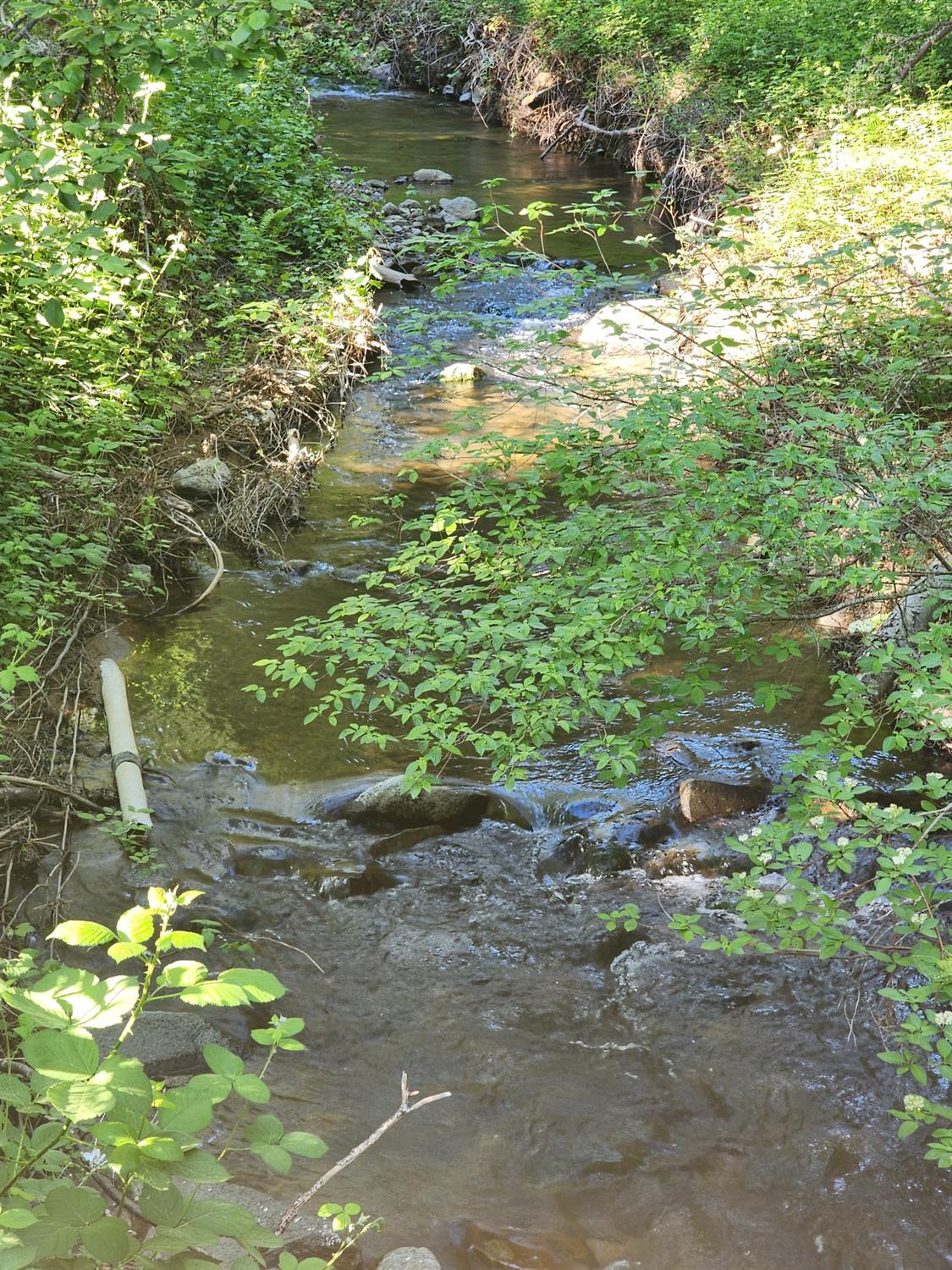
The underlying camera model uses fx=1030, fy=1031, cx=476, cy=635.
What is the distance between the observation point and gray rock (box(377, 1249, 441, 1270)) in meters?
2.72

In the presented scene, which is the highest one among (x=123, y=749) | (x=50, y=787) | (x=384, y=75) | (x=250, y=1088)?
(x=384, y=75)

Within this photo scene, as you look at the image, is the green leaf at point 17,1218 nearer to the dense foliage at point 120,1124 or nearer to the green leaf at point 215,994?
the dense foliage at point 120,1124

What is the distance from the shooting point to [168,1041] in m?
3.42

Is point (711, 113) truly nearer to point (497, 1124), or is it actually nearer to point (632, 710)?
point (632, 710)

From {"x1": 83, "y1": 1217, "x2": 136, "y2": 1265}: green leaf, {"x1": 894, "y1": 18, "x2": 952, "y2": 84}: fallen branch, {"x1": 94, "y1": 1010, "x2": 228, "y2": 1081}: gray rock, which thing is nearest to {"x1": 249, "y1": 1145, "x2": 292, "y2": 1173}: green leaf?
{"x1": 83, "y1": 1217, "x2": 136, "y2": 1265}: green leaf

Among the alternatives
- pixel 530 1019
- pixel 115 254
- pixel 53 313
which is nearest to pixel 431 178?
pixel 115 254

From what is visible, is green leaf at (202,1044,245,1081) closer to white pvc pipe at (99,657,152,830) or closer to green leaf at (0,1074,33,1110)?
green leaf at (0,1074,33,1110)

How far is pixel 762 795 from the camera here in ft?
16.2

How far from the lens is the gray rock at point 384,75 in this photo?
76.1 ft

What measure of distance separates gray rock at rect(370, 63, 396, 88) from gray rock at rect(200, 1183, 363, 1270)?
2461 centimetres

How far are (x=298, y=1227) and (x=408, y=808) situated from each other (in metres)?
2.16

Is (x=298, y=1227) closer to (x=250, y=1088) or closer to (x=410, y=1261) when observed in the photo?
(x=410, y=1261)

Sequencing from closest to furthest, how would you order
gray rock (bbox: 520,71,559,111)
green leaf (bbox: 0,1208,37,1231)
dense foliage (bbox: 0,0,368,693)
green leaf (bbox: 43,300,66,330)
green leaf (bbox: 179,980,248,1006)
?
Result: 1. green leaf (bbox: 0,1208,37,1231)
2. green leaf (bbox: 179,980,248,1006)
3. green leaf (bbox: 43,300,66,330)
4. dense foliage (bbox: 0,0,368,693)
5. gray rock (bbox: 520,71,559,111)

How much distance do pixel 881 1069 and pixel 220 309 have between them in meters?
7.08
